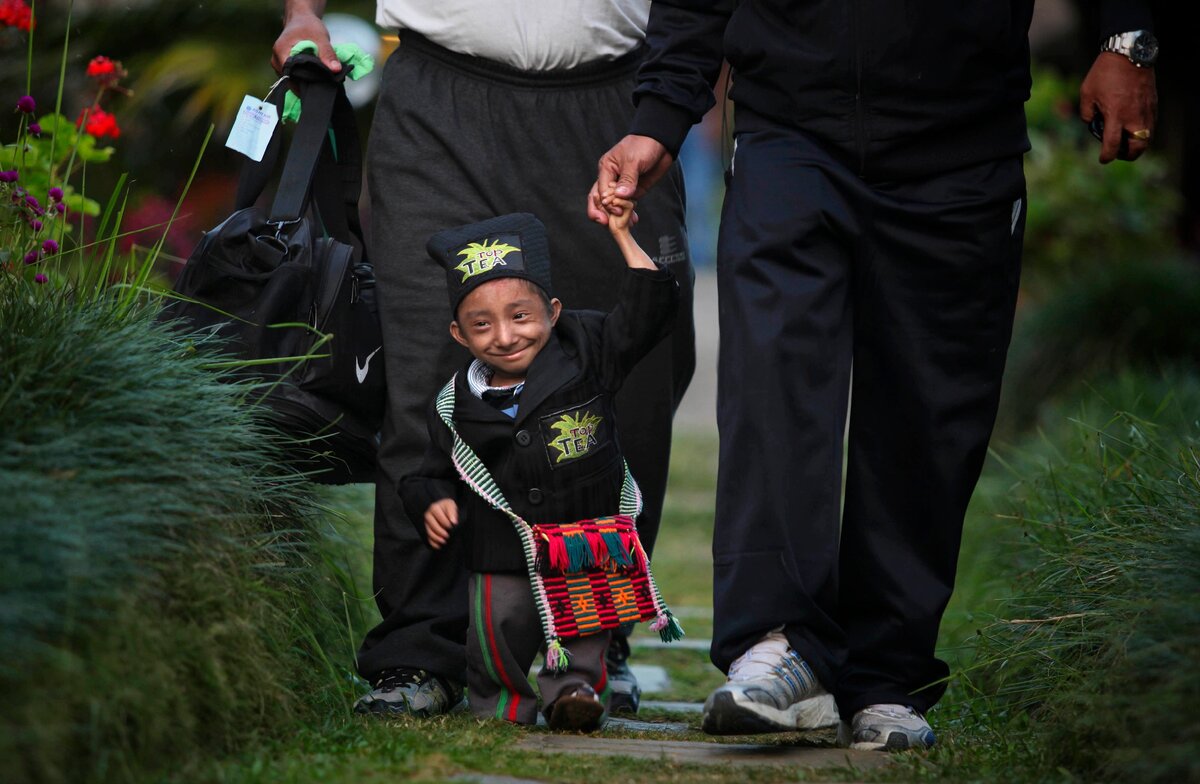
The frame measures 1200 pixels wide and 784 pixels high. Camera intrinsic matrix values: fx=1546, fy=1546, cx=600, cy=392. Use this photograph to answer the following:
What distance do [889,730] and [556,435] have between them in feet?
2.95

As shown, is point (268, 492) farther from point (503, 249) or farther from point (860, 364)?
point (860, 364)

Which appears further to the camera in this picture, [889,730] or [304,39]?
[304,39]

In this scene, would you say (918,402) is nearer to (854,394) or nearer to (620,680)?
(854,394)

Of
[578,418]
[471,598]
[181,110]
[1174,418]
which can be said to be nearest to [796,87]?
[578,418]

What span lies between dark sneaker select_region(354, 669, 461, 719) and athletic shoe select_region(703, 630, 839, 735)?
828mm

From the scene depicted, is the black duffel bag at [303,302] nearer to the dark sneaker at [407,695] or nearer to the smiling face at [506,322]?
the smiling face at [506,322]

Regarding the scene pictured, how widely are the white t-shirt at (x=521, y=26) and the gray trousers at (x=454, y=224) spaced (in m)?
0.04

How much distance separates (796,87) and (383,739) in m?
1.53

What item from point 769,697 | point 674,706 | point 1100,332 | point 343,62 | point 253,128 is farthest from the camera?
point 1100,332

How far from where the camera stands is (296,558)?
3230 mm

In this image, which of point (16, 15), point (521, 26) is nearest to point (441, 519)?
point (521, 26)

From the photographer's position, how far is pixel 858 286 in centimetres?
321

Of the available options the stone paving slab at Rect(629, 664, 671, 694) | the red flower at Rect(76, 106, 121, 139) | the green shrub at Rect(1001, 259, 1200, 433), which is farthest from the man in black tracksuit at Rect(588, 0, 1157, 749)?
the green shrub at Rect(1001, 259, 1200, 433)

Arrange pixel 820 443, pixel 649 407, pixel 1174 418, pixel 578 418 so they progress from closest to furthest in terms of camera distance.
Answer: pixel 820 443 → pixel 578 418 → pixel 649 407 → pixel 1174 418
